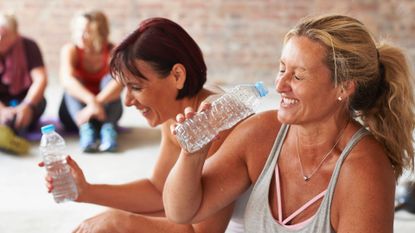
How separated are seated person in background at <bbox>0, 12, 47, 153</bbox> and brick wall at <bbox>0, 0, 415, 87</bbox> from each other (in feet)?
4.75

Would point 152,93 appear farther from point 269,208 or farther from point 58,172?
point 269,208

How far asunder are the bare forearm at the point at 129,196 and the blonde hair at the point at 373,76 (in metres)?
0.66

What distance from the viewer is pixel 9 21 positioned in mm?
3697

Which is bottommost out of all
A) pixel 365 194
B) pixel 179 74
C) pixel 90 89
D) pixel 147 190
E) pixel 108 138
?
pixel 108 138

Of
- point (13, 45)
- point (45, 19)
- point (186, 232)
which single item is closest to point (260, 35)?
point (45, 19)

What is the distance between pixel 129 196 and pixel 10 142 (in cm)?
192

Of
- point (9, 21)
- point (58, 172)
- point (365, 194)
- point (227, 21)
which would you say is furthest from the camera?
point (227, 21)

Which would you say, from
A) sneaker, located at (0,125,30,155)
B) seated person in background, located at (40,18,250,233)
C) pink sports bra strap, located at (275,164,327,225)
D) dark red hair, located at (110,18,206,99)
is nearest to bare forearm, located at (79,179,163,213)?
seated person in background, located at (40,18,250,233)

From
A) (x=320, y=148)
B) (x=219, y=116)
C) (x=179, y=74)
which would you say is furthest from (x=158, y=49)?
(x=320, y=148)

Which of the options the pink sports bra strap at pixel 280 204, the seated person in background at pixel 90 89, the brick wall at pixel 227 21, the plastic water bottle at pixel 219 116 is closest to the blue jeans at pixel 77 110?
the seated person in background at pixel 90 89

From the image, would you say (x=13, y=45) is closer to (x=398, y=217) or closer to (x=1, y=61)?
(x=1, y=61)

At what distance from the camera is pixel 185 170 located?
1.46 meters

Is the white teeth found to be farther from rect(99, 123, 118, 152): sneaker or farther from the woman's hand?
rect(99, 123, 118, 152): sneaker

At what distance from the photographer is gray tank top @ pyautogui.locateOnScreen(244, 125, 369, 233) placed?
4.58ft
